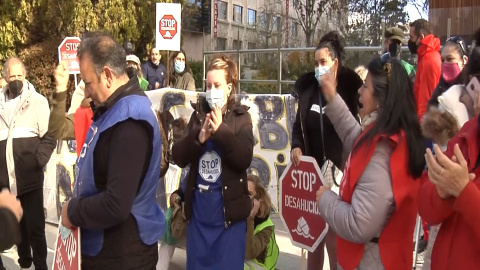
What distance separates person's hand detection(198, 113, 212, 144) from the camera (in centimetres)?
357

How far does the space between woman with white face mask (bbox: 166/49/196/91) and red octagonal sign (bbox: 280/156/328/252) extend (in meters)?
5.67

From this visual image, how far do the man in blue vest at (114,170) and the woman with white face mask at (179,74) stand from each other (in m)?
6.69

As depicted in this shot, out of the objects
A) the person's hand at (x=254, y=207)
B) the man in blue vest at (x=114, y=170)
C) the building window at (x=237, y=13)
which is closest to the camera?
the man in blue vest at (x=114, y=170)

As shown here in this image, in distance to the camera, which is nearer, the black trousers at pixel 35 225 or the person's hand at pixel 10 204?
the person's hand at pixel 10 204

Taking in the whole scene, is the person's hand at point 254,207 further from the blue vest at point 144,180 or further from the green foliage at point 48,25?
the green foliage at point 48,25

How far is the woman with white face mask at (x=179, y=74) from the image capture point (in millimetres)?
9625

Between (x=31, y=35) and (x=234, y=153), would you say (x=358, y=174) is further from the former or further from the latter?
(x=31, y=35)

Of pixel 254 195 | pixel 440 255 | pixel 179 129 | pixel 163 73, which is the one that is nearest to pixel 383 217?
pixel 440 255

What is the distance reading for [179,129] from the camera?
5320mm

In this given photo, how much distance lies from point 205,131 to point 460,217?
5.73 feet

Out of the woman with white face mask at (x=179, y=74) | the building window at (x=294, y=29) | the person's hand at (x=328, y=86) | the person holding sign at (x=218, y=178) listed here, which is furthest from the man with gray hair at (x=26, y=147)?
the building window at (x=294, y=29)

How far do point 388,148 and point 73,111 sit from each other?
3206 mm

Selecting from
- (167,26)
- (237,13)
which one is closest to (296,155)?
(167,26)

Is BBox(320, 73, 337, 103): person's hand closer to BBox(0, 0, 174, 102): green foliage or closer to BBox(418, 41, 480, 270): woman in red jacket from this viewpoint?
BBox(418, 41, 480, 270): woman in red jacket
